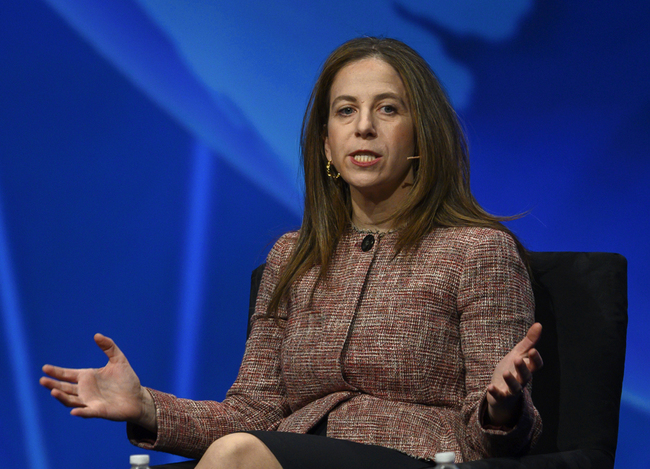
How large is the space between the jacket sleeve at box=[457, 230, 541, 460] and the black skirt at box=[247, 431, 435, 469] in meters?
0.13

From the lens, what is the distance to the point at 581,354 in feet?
5.22

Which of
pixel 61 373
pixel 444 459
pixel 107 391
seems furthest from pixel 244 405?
pixel 444 459

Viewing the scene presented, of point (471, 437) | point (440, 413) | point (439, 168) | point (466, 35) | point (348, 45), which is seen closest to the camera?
point (471, 437)

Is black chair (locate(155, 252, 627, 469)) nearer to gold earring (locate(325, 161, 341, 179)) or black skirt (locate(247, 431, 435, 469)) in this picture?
black skirt (locate(247, 431, 435, 469))

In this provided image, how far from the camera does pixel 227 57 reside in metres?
2.69

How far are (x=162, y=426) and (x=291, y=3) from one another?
5.39ft

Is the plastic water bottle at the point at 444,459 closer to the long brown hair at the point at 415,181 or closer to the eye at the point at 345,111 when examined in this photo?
the long brown hair at the point at 415,181

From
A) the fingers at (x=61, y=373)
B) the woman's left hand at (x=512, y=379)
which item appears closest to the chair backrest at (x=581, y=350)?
the woman's left hand at (x=512, y=379)

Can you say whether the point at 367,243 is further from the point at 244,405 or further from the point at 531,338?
the point at 531,338

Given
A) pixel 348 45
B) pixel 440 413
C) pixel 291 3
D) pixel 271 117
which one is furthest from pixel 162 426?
pixel 291 3

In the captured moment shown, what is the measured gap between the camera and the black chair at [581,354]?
5.04 feet

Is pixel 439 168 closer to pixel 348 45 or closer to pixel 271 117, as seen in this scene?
pixel 348 45

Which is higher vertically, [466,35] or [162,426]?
[466,35]

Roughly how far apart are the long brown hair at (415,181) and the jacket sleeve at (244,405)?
0.18 feet
